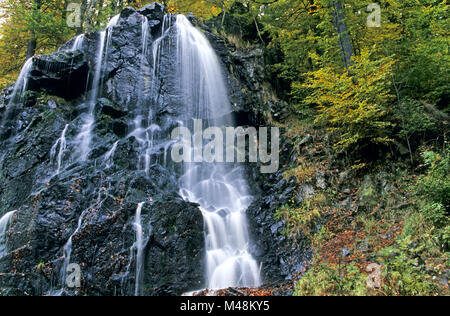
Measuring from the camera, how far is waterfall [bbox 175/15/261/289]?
7.05 meters

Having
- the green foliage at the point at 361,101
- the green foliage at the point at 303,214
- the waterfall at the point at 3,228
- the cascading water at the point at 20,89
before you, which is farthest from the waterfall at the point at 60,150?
the green foliage at the point at 361,101

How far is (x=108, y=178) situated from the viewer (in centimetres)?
812

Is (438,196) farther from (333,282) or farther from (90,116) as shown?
(90,116)

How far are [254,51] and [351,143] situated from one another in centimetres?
658

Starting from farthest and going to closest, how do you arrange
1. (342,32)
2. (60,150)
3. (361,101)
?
(342,32), (60,150), (361,101)

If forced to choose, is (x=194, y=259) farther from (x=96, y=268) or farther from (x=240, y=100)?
(x=240, y=100)

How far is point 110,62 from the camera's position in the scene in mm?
10867

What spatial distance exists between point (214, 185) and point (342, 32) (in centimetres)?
743

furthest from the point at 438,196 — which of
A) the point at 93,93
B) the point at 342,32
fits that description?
the point at 93,93

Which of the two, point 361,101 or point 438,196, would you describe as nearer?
point 438,196

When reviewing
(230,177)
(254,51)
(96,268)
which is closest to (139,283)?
(96,268)

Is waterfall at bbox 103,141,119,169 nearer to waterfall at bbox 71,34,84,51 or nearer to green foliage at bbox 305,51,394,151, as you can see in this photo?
waterfall at bbox 71,34,84,51

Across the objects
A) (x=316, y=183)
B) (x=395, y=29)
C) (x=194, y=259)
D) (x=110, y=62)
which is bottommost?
(x=194, y=259)

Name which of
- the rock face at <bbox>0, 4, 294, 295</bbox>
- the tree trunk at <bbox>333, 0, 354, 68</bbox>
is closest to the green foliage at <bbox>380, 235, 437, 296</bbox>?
the rock face at <bbox>0, 4, 294, 295</bbox>
